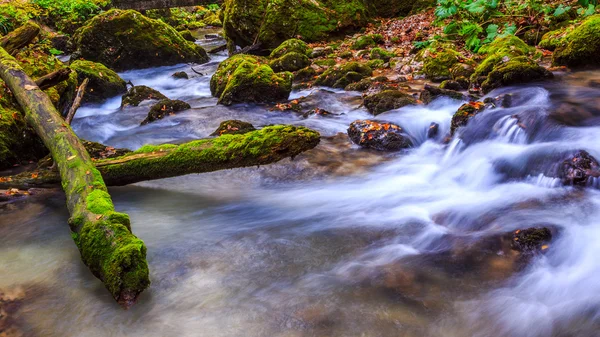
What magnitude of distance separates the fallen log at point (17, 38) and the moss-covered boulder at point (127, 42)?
6.81m

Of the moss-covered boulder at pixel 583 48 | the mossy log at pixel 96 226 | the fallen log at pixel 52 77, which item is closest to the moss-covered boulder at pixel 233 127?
the fallen log at pixel 52 77

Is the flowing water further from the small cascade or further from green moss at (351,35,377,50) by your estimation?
green moss at (351,35,377,50)

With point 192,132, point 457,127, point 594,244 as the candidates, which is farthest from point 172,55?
point 594,244

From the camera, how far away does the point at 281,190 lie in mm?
6090

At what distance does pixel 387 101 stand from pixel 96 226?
6.15 m

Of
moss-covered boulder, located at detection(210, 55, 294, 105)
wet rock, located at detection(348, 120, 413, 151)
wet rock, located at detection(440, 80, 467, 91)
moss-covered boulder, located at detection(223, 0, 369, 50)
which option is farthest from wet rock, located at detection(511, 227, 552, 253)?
moss-covered boulder, located at detection(223, 0, 369, 50)

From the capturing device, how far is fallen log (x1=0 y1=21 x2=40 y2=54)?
7.05 metres

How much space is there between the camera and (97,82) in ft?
37.2

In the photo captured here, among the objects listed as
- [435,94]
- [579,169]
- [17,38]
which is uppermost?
[17,38]

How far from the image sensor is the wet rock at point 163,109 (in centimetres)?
944

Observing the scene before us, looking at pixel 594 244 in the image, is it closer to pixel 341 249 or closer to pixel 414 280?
pixel 414 280

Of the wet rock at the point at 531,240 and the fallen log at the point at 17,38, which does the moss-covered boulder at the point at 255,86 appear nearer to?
the fallen log at the point at 17,38

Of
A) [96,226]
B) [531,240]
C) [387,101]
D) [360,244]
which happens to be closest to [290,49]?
[387,101]

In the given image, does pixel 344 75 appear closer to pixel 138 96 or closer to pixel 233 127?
pixel 233 127
